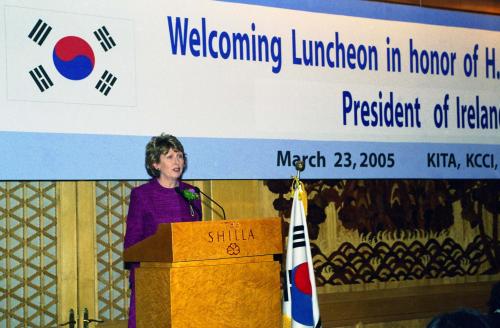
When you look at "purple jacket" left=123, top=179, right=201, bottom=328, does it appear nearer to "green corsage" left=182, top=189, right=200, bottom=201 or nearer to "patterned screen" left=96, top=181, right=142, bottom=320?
"green corsage" left=182, top=189, right=200, bottom=201

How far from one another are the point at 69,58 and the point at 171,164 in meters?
0.98

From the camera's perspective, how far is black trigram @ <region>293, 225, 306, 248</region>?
4910 mm

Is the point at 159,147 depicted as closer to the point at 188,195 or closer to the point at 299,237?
the point at 188,195

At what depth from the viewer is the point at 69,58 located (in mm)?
4719

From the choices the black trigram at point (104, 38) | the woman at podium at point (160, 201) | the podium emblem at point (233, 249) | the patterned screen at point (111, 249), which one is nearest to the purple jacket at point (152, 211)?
the woman at podium at point (160, 201)

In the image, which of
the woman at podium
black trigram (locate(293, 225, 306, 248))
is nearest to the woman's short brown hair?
the woman at podium

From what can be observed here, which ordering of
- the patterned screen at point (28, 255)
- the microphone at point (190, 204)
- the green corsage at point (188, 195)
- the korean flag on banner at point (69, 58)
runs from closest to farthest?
the green corsage at point (188, 195), the microphone at point (190, 204), the korean flag on banner at point (69, 58), the patterned screen at point (28, 255)

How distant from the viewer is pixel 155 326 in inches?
145

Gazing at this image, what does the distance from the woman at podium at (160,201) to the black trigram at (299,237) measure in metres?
0.84

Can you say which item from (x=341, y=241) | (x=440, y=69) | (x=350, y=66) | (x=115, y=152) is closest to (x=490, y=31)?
(x=440, y=69)

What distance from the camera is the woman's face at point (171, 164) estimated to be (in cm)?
426

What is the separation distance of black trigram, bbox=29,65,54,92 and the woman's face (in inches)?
33.6

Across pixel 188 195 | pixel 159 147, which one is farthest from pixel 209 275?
pixel 159 147

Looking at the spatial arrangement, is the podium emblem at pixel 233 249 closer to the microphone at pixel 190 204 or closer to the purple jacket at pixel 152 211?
the microphone at pixel 190 204
